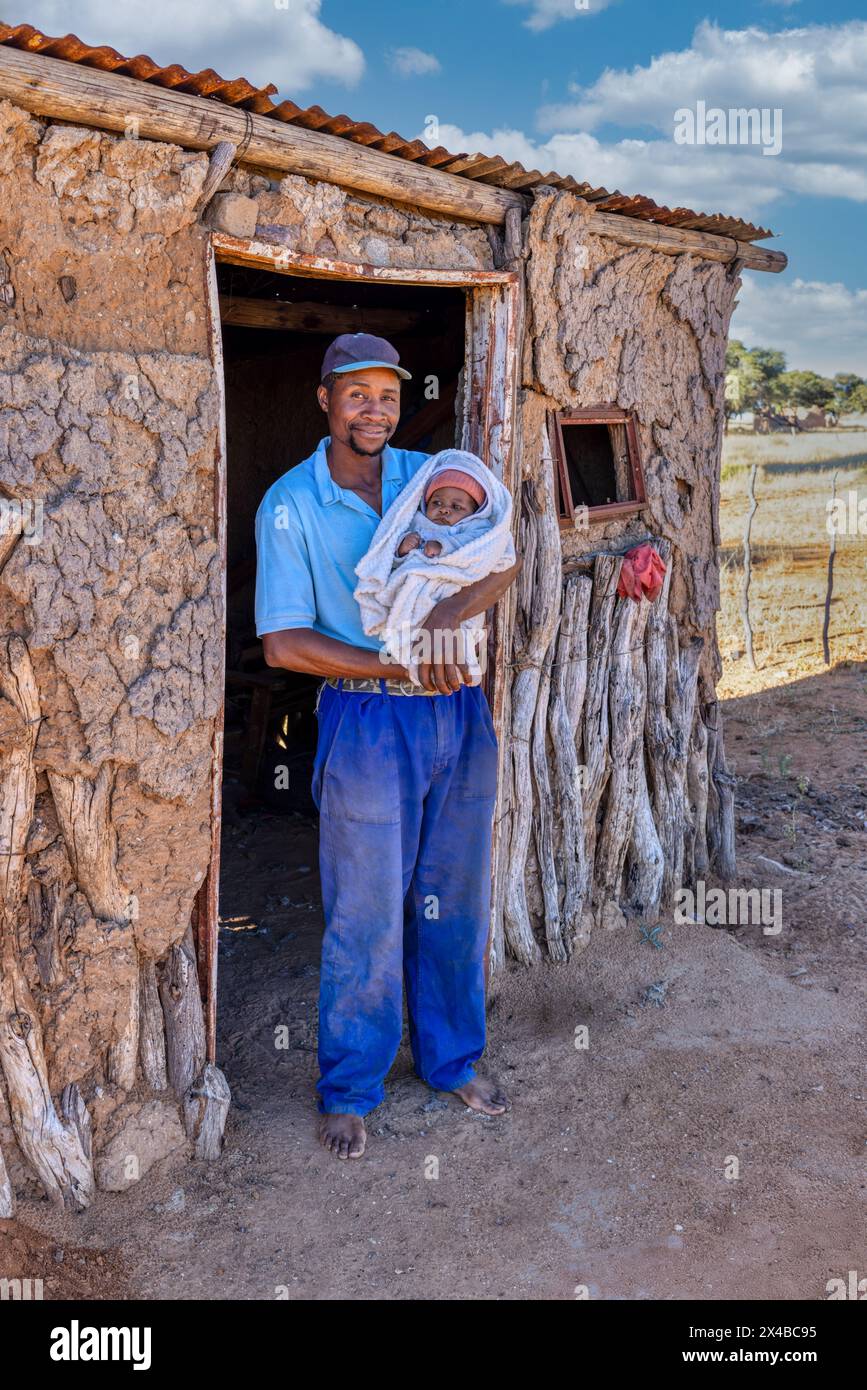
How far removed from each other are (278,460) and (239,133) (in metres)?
3.59

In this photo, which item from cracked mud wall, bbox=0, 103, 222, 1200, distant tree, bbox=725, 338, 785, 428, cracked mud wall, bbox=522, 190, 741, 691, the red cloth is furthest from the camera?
distant tree, bbox=725, 338, 785, 428

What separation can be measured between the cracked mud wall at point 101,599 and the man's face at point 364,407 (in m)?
0.36

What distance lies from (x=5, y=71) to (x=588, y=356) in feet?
7.55

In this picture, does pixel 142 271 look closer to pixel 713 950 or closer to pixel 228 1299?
pixel 228 1299

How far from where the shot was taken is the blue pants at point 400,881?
324 cm

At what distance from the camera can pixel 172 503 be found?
121 inches

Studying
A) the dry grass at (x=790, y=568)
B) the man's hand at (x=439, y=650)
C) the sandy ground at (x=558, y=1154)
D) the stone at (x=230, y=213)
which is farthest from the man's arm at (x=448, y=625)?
the dry grass at (x=790, y=568)

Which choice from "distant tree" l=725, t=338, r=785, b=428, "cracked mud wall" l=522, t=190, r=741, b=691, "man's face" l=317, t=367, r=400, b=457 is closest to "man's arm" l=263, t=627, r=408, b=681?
"man's face" l=317, t=367, r=400, b=457

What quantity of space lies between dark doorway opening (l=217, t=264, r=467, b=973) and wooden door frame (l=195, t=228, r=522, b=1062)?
777 mm

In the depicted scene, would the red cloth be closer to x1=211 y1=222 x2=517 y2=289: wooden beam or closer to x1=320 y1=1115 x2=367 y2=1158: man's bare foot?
x1=211 y1=222 x2=517 y2=289: wooden beam

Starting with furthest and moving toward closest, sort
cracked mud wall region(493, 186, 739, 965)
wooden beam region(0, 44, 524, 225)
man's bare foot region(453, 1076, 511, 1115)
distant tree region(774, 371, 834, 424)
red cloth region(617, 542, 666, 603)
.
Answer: distant tree region(774, 371, 834, 424)
red cloth region(617, 542, 666, 603)
cracked mud wall region(493, 186, 739, 965)
man's bare foot region(453, 1076, 511, 1115)
wooden beam region(0, 44, 524, 225)

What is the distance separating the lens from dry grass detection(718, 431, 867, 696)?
33.4 feet

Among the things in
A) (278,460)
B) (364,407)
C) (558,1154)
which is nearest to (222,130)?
(364,407)

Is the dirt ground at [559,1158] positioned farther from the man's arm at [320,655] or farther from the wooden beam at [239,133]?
the wooden beam at [239,133]
